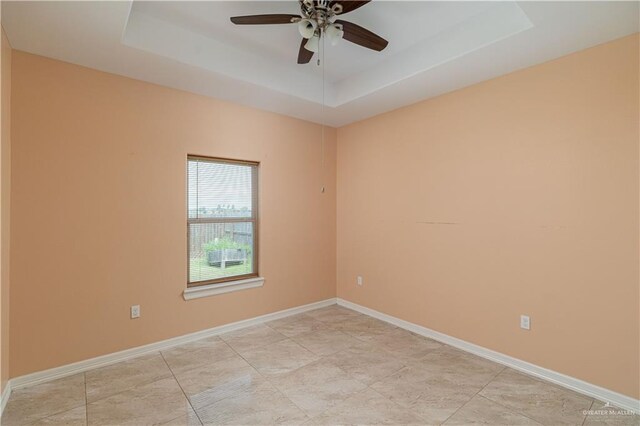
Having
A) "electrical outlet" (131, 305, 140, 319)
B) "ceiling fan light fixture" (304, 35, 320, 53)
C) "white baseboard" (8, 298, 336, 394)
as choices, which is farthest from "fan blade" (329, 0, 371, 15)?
"white baseboard" (8, 298, 336, 394)

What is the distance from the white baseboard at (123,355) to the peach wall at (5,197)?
16 cm

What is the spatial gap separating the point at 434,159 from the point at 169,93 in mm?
2932

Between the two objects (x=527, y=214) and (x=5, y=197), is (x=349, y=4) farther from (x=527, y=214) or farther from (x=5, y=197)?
(x=5, y=197)

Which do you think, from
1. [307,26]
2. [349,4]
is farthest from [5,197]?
Answer: [349,4]

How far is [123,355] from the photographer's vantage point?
2.97 metres

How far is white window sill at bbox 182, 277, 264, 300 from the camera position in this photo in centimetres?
341

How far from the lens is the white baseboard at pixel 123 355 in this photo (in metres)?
2.53

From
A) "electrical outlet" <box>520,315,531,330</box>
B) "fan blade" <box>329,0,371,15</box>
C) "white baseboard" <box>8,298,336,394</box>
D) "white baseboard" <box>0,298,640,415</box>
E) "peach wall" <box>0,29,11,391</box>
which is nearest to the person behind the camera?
"fan blade" <box>329,0,371,15</box>

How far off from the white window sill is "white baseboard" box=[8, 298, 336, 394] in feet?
1.32

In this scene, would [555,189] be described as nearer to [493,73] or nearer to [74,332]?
[493,73]

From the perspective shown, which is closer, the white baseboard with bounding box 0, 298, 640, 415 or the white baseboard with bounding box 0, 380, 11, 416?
the white baseboard with bounding box 0, 380, 11, 416

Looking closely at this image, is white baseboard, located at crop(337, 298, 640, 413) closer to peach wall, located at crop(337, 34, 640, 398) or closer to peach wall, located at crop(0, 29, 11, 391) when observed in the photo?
peach wall, located at crop(337, 34, 640, 398)

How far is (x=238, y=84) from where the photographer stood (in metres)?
3.22

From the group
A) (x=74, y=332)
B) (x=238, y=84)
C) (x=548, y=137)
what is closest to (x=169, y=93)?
(x=238, y=84)
